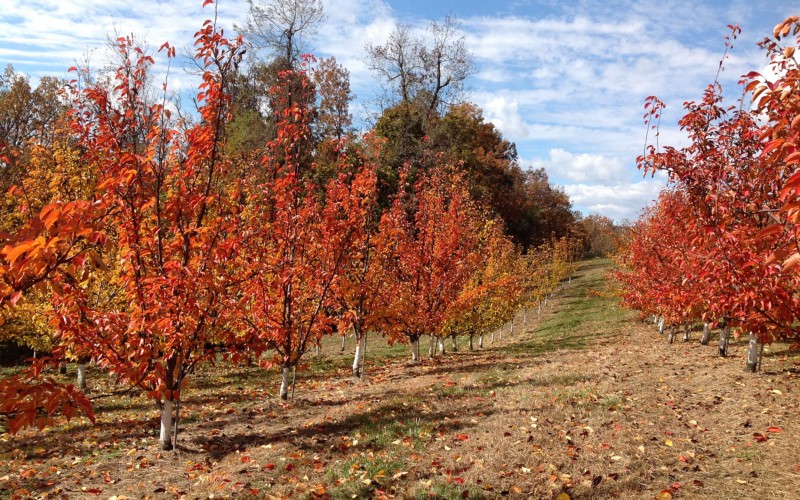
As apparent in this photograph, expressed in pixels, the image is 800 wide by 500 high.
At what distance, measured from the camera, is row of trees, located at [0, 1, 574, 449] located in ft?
10.6

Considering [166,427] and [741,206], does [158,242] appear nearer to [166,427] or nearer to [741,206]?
[166,427]

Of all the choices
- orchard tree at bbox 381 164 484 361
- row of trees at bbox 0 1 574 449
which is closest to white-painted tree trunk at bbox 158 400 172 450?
row of trees at bbox 0 1 574 449

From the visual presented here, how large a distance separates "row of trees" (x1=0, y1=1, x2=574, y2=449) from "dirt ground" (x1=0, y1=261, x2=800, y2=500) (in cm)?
97

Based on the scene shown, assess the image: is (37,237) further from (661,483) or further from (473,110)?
(473,110)

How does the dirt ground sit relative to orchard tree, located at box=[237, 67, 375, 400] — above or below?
below

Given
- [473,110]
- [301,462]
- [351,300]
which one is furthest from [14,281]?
[473,110]

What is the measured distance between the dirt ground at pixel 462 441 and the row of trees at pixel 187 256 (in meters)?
0.97

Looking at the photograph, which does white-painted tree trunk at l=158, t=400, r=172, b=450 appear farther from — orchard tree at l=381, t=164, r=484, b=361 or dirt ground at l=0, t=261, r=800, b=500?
orchard tree at l=381, t=164, r=484, b=361

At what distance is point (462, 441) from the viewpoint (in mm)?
6543

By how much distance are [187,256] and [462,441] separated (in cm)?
439

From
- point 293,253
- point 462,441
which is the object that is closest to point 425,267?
point 293,253

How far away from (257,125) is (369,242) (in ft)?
62.6

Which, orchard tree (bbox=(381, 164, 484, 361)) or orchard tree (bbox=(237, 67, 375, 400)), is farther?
orchard tree (bbox=(381, 164, 484, 361))

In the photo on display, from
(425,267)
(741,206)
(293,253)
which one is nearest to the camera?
(741,206)
